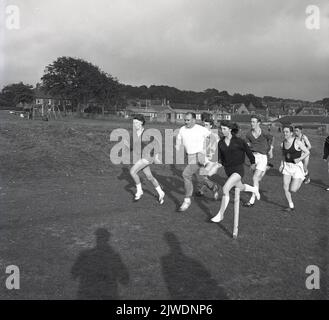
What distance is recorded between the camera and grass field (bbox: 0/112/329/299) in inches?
194

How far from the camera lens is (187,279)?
5168 mm

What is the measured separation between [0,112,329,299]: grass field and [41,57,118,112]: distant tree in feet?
232

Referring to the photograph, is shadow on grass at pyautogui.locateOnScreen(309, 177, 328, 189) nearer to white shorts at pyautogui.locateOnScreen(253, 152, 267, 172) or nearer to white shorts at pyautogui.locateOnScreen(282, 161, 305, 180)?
white shorts at pyautogui.locateOnScreen(253, 152, 267, 172)

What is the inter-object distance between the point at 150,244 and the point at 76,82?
80058 mm

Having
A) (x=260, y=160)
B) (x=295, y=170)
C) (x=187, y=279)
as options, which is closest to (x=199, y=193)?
(x=260, y=160)

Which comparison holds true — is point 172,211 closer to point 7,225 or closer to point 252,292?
point 7,225

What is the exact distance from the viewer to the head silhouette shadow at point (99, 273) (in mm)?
4723

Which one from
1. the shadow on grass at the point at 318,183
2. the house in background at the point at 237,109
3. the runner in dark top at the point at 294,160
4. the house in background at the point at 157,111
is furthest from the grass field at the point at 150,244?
the house in background at the point at 237,109

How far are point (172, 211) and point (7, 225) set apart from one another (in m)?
3.72

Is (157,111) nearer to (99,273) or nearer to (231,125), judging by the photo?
(231,125)

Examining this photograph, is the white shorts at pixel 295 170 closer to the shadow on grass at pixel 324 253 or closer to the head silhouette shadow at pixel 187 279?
the shadow on grass at pixel 324 253

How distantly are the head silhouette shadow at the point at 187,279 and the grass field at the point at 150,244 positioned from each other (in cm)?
1

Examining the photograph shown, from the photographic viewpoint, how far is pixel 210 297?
4660 millimetres

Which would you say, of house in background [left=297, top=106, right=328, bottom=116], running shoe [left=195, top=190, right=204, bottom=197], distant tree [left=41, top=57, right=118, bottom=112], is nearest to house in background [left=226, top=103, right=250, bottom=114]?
house in background [left=297, top=106, right=328, bottom=116]
